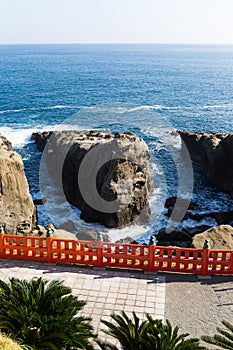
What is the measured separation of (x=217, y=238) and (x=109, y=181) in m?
12.5

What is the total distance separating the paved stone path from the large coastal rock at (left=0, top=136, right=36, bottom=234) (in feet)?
27.9

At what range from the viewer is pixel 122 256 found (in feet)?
43.8

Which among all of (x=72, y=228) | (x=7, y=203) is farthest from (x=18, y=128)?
(x=7, y=203)

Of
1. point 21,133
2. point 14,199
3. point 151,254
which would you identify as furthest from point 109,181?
point 21,133

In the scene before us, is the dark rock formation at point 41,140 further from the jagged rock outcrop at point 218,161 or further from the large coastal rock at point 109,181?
the jagged rock outcrop at point 218,161

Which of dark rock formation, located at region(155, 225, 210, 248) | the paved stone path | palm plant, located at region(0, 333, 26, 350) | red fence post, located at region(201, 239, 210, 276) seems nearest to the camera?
palm plant, located at region(0, 333, 26, 350)

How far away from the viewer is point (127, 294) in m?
12.1

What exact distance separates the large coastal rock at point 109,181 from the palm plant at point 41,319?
63.4 ft

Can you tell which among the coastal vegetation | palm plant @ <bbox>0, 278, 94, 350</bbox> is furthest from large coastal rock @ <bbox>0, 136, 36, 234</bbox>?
the coastal vegetation

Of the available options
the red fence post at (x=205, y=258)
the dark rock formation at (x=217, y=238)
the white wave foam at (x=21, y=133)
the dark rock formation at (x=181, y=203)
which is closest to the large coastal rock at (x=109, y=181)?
the dark rock formation at (x=181, y=203)

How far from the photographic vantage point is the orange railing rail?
13.1 meters

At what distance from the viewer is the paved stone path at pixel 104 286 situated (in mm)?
11359

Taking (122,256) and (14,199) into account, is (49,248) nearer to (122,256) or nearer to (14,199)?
(122,256)

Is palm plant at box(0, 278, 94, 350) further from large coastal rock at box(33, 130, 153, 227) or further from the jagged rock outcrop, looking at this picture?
the jagged rock outcrop
